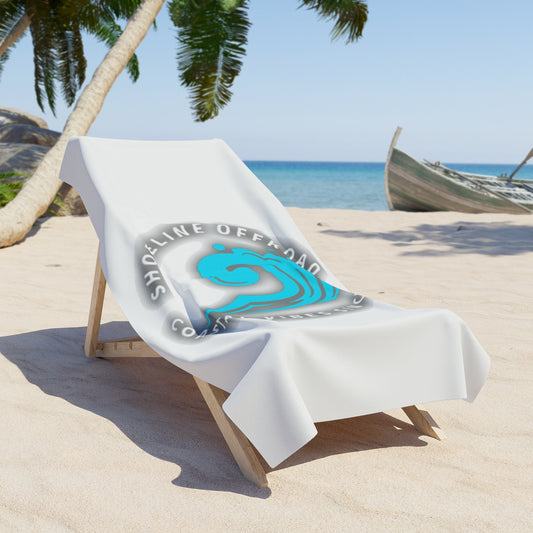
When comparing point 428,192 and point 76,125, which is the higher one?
point 76,125

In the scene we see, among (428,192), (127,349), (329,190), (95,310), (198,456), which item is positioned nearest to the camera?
(198,456)

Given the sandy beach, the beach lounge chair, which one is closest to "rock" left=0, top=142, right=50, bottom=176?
the sandy beach

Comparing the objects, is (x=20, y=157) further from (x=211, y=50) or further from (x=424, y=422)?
(x=424, y=422)

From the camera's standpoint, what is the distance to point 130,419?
256 centimetres

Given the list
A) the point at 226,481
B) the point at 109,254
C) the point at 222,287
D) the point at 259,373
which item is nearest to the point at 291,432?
the point at 259,373

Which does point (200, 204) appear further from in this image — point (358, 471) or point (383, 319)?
point (358, 471)

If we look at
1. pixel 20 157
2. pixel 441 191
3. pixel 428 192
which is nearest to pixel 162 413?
pixel 20 157

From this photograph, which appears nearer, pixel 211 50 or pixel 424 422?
pixel 424 422

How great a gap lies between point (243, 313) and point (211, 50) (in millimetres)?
8011

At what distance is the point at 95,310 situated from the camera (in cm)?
324

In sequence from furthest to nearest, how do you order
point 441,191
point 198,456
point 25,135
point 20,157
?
point 441,191 → point 25,135 → point 20,157 → point 198,456

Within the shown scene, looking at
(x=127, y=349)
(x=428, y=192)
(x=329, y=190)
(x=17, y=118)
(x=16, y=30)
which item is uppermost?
(x=16, y=30)

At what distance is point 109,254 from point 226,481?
122cm

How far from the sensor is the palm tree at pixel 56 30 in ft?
35.4
